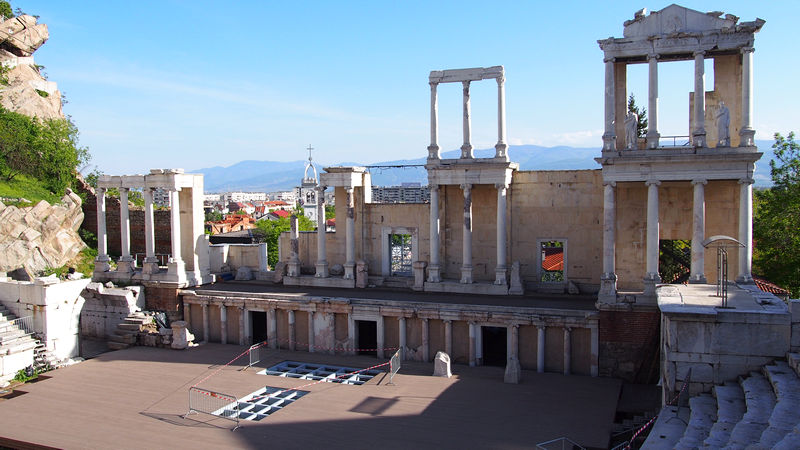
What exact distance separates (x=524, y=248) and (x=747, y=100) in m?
9.24

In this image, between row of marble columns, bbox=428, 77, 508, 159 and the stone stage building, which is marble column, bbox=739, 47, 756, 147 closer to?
the stone stage building

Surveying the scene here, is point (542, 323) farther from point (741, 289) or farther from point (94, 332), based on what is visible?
point (94, 332)

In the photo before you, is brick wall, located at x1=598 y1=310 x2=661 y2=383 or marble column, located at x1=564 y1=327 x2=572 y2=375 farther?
marble column, located at x1=564 y1=327 x2=572 y2=375

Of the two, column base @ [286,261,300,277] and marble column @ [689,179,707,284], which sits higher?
marble column @ [689,179,707,284]

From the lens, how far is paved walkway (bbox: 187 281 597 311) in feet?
72.8

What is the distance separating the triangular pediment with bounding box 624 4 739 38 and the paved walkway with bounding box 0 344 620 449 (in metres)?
11.3

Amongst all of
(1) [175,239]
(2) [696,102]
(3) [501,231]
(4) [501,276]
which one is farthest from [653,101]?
(1) [175,239]

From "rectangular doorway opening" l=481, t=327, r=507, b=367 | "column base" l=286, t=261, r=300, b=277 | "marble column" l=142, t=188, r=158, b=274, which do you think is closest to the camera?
"rectangular doorway opening" l=481, t=327, r=507, b=367

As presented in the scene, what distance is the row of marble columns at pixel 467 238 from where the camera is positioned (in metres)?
24.3

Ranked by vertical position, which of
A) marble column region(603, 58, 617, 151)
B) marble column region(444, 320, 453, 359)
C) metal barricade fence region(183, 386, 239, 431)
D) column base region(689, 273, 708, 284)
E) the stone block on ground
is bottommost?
metal barricade fence region(183, 386, 239, 431)

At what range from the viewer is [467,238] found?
24.8 meters

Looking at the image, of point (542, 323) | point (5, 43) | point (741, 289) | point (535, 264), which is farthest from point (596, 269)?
point (5, 43)

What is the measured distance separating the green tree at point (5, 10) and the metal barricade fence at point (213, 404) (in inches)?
1434

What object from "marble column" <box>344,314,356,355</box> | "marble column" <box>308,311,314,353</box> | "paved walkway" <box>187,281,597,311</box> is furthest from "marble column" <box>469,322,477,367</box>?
"marble column" <box>308,311,314,353</box>
